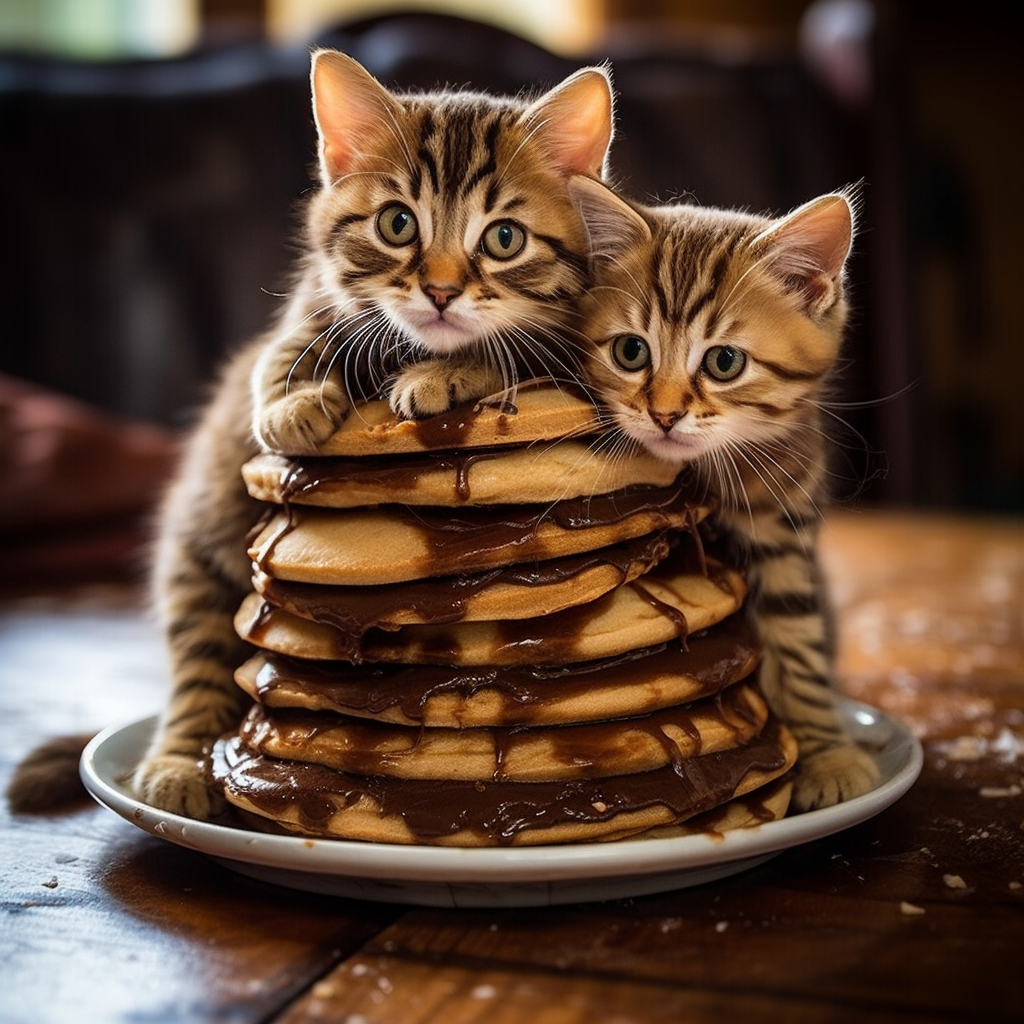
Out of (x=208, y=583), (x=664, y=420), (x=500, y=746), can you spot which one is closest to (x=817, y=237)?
(x=664, y=420)

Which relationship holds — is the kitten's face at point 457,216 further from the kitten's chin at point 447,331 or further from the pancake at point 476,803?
the pancake at point 476,803

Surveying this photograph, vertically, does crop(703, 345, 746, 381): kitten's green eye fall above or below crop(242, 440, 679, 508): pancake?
above

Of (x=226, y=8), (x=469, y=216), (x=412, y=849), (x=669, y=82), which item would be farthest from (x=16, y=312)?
(x=412, y=849)

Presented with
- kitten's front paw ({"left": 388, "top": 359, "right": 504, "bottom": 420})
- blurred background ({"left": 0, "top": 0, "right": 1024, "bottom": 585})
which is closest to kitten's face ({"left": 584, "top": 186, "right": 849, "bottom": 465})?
kitten's front paw ({"left": 388, "top": 359, "right": 504, "bottom": 420})

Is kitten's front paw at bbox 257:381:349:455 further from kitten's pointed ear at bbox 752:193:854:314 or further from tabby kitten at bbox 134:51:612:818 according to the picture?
kitten's pointed ear at bbox 752:193:854:314

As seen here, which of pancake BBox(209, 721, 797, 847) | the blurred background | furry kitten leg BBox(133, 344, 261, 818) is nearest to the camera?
pancake BBox(209, 721, 797, 847)

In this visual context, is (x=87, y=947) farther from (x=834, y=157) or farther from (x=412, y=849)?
(x=834, y=157)
